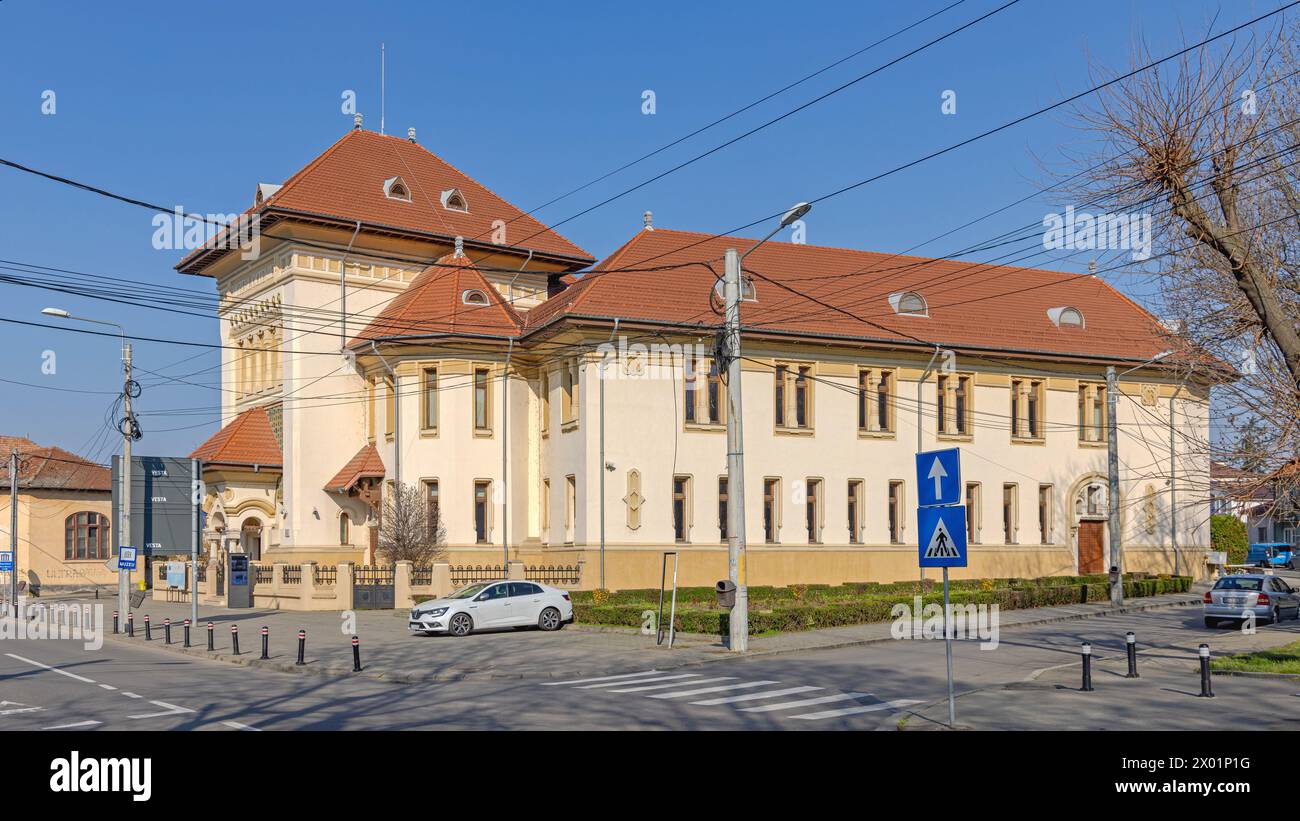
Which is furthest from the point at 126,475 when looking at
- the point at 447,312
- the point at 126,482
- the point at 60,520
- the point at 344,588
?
the point at 60,520

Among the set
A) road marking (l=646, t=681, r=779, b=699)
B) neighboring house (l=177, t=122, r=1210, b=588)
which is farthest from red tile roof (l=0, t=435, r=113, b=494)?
road marking (l=646, t=681, r=779, b=699)

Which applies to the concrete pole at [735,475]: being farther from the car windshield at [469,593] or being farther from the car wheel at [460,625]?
the car windshield at [469,593]

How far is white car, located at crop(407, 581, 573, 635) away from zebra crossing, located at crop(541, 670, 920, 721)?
8.48m

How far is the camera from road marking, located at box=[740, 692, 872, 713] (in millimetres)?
16641

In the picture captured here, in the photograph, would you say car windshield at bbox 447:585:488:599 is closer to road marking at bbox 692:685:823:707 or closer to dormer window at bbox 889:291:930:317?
road marking at bbox 692:685:823:707

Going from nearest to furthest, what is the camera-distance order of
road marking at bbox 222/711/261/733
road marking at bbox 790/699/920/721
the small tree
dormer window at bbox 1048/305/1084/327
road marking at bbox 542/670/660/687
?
road marking at bbox 222/711/261/733
road marking at bbox 790/699/920/721
road marking at bbox 542/670/660/687
the small tree
dormer window at bbox 1048/305/1084/327

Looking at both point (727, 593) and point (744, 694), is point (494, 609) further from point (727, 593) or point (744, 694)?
point (744, 694)

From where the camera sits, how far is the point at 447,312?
41.4m

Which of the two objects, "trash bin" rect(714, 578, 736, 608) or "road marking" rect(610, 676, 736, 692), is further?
"trash bin" rect(714, 578, 736, 608)

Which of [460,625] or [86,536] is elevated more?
[86,536]

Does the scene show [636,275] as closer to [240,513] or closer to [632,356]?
[632,356]

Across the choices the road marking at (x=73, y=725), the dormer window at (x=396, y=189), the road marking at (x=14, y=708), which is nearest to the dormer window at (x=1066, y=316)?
the dormer window at (x=396, y=189)

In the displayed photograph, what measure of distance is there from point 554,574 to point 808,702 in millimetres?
20878
